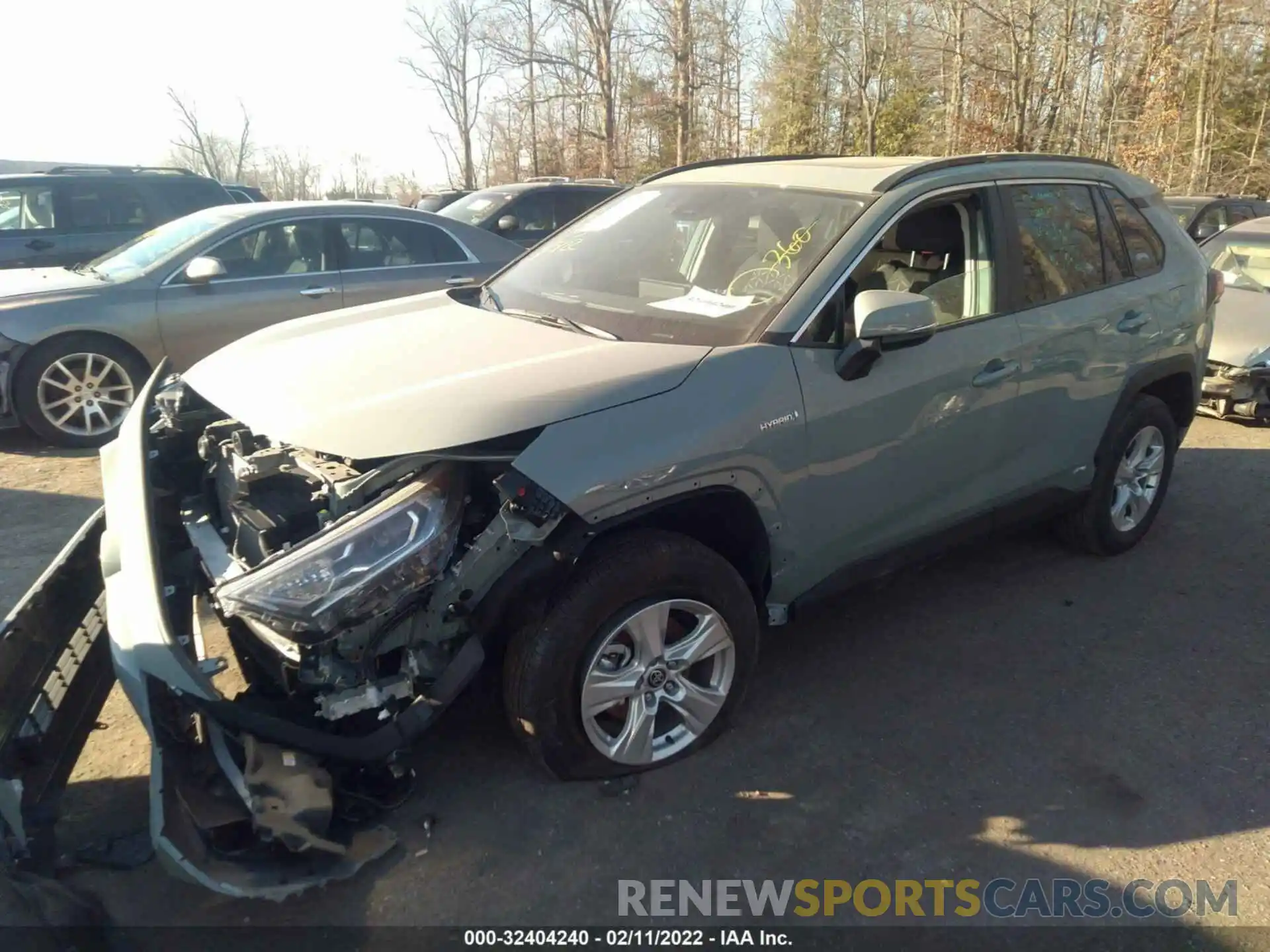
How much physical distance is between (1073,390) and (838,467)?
1.56m

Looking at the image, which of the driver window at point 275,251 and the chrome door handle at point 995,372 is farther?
the driver window at point 275,251

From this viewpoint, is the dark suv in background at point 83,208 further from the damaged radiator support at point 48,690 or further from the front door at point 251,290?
the damaged radiator support at point 48,690

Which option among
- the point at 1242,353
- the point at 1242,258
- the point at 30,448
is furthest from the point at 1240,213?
the point at 30,448

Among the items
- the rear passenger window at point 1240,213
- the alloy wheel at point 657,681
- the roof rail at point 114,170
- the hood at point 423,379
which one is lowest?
the alloy wheel at point 657,681

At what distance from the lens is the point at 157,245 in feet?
23.3

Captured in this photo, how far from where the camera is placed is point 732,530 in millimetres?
3201

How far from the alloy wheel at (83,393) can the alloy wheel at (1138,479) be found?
6.36 m

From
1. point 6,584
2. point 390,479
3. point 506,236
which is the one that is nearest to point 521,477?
point 390,479

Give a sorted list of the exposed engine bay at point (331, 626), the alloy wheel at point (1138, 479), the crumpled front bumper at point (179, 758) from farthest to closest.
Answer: the alloy wheel at point (1138, 479) → the exposed engine bay at point (331, 626) → the crumpled front bumper at point (179, 758)

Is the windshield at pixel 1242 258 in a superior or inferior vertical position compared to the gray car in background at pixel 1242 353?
superior

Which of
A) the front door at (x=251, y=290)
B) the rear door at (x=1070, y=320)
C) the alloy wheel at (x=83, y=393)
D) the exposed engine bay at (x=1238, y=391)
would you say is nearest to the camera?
the rear door at (x=1070, y=320)

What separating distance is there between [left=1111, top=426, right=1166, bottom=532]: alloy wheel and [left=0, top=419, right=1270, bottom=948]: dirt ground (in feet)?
1.64

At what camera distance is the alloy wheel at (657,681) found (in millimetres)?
2928

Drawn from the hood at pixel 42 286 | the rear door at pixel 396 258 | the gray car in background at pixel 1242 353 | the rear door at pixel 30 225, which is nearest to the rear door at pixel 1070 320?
the gray car in background at pixel 1242 353
